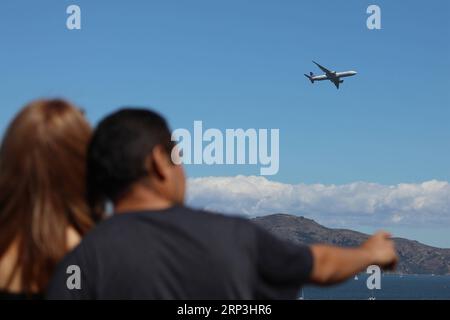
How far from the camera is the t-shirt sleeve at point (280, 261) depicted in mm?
4441

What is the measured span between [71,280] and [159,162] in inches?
40.2

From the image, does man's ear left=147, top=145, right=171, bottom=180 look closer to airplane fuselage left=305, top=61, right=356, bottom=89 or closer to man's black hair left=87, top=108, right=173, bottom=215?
man's black hair left=87, top=108, right=173, bottom=215

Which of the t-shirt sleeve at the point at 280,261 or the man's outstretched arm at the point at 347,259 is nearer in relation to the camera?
the t-shirt sleeve at the point at 280,261

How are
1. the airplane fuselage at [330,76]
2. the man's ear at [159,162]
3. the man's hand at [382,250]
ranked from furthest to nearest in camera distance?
the airplane fuselage at [330,76] → the man's ear at [159,162] → the man's hand at [382,250]

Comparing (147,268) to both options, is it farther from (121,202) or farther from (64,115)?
(64,115)

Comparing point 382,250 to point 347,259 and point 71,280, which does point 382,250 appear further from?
point 71,280

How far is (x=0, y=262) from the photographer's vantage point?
511cm

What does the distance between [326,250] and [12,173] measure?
2.42 m

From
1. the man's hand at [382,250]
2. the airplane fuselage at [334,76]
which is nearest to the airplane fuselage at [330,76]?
the airplane fuselage at [334,76]

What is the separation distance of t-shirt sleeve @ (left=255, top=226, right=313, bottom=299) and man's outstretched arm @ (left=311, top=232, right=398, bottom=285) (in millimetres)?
82

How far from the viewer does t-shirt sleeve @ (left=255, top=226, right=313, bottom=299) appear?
14.6ft

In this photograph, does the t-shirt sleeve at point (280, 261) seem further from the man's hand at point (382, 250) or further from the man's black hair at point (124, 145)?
the man's black hair at point (124, 145)
